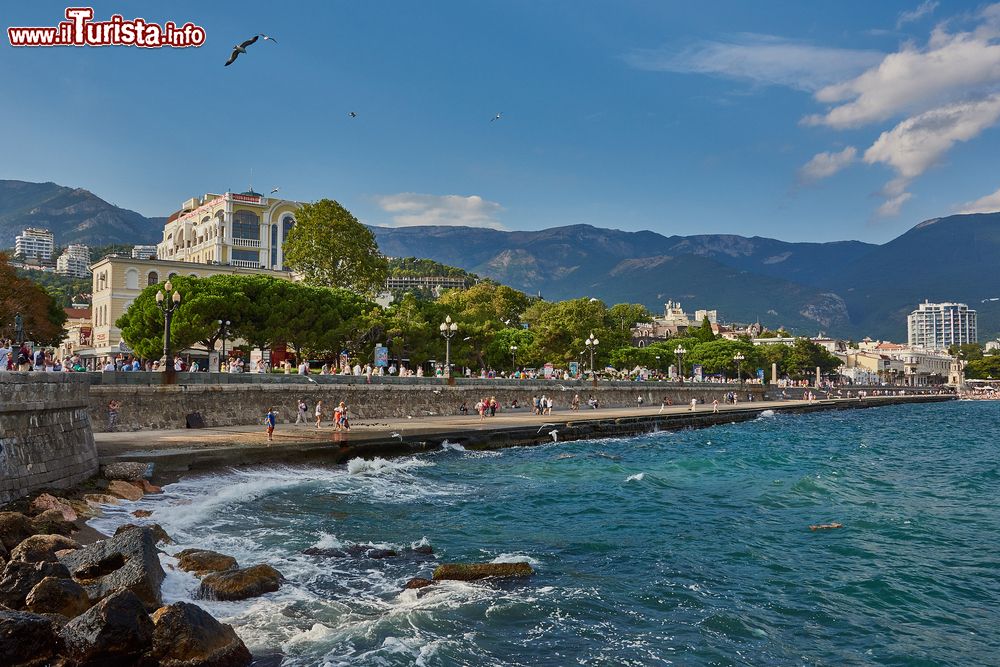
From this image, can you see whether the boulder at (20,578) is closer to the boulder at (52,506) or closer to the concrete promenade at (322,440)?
the boulder at (52,506)

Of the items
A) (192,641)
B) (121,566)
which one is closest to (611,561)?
(192,641)

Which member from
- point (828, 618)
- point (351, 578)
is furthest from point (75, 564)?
point (828, 618)

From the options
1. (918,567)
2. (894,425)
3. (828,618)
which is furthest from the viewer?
(894,425)

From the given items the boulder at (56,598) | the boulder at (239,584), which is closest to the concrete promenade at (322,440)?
the boulder at (239,584)

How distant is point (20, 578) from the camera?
874cm

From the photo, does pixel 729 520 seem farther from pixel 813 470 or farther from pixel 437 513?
pixel 813 470

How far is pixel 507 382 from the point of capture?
4853 centimetres

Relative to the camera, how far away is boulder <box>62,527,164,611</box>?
927cm

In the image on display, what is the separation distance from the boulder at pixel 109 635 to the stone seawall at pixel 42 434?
7.00 m

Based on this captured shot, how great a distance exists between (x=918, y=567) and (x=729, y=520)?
190 inches

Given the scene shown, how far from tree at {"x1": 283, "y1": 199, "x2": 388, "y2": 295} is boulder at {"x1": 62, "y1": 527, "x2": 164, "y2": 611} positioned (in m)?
41.3

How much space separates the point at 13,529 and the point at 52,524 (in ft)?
3.23

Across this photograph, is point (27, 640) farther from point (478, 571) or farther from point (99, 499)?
point (99, 499)

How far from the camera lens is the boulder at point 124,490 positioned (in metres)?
16.3
